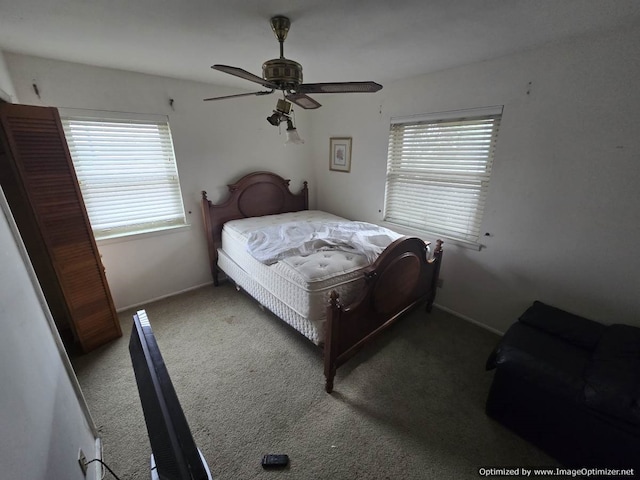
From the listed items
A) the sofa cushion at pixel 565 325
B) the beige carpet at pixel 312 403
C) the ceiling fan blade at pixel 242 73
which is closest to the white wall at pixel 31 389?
the beige carpet at pixel 312 403

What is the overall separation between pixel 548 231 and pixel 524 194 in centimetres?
33

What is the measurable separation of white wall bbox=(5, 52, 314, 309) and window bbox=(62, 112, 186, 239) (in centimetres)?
10

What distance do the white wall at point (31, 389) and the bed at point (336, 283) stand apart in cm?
123

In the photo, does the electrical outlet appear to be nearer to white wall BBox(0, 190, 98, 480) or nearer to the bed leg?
white wall BBox(0, 190, 98, 480)

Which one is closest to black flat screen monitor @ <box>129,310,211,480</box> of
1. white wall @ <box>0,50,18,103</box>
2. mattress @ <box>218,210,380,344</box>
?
mattress @ <box>218,210,380,344</box>

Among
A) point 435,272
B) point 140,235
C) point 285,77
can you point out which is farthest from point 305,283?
point 140,235

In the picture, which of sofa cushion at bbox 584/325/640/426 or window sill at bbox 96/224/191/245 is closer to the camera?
sofa cushion at bbox 584/325/640/426

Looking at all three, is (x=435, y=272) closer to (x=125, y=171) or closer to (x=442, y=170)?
(x=442, y=170)

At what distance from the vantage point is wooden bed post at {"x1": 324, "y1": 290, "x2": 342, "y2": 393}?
1.56 meters

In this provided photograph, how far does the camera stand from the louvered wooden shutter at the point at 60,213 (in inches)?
63.5

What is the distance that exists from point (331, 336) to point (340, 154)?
2.45m

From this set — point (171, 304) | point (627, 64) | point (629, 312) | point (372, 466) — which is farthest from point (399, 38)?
point (171, 304)

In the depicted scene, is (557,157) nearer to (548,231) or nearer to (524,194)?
(524,194)

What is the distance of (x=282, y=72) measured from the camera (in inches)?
55.1
